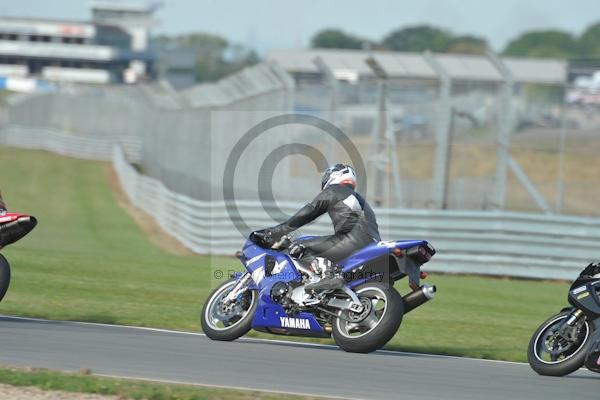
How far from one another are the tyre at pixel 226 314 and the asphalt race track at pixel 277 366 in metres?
0.11

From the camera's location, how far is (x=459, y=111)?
19.6m

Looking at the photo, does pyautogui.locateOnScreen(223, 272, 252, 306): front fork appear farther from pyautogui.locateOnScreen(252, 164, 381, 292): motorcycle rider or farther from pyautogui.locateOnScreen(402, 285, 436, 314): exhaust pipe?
pyautogui.locateOnScreen(402, 285, 436, 314): exhaust pipe

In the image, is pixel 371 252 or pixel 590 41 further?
pixel 590 41

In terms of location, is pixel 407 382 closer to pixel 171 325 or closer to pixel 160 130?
pixel 171 325

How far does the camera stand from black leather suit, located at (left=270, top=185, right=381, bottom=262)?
9.42 meters

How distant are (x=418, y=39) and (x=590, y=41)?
73.0 feet

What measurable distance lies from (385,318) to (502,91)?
10.7m

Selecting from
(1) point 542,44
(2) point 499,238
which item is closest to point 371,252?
(2) point 499,238

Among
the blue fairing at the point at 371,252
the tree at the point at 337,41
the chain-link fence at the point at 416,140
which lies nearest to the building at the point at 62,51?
the tree at the point at 337,41

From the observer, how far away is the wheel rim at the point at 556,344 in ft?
27.9

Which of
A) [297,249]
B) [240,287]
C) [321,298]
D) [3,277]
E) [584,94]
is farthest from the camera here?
[584,94]

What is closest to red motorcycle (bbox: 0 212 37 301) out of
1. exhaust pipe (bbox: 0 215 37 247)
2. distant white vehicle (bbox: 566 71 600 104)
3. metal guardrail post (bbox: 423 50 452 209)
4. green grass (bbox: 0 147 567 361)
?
exhaust pipe (bbox: 0 215 37 247)

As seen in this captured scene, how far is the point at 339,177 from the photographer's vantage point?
9.67 m

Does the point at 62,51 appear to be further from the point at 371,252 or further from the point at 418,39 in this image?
the point at 371,252
